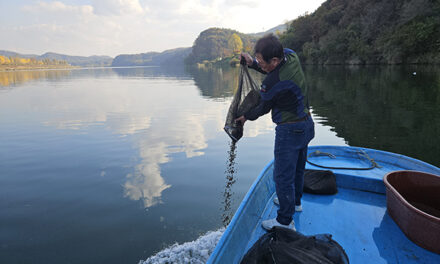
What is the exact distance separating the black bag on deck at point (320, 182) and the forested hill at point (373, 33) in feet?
160

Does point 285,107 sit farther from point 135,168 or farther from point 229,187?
point 135,168

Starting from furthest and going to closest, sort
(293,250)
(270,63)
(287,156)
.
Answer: (287,156), (270,63), (293,250)

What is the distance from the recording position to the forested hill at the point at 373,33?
4206 cm

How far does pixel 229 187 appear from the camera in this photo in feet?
20.4

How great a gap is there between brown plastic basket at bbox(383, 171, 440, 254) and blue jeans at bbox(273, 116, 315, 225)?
1.28m

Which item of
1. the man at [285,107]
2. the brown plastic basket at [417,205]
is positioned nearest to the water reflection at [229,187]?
the man at [285,107]

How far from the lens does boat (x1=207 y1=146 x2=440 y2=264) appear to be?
2736 millimetres

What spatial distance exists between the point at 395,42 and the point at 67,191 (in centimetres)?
5518

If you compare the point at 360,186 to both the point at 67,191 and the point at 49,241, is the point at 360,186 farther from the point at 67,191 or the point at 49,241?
the point at 67,191

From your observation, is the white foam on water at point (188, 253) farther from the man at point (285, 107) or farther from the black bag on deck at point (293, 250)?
the black bag on deck at point (293, 250)

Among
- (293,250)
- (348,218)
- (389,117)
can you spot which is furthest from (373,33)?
(293,250)

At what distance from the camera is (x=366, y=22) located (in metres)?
57.6

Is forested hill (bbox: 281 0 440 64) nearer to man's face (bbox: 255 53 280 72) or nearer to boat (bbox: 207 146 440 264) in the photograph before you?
boat (bbox: 207 146 440 264)

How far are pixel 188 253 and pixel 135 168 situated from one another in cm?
395
